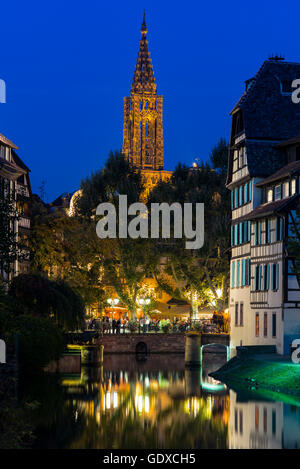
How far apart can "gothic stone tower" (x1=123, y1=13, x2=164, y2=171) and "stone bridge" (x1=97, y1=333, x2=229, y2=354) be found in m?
74.4

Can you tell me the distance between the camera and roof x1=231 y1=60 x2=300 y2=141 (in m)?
63.7

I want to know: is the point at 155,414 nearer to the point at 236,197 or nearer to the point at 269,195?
the point at 269,195

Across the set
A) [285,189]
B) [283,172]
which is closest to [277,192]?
[285,189]

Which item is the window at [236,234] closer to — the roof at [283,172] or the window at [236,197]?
the window at [236,197]

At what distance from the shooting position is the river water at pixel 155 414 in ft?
99.7

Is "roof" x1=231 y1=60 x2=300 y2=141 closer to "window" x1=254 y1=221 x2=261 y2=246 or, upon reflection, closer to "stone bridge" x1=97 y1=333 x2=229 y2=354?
"window" x1=254 y1=221 x2=261 y2=246

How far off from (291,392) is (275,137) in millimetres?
22880

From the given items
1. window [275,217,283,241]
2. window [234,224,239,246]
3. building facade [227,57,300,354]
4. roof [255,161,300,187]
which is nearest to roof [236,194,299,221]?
building facade [227,57,300,354]

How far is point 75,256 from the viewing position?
8525cm

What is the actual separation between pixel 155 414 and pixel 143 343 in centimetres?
4791

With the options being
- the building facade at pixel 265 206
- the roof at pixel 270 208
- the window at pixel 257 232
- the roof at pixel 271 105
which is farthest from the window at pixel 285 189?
the roof at pixel 271 105
